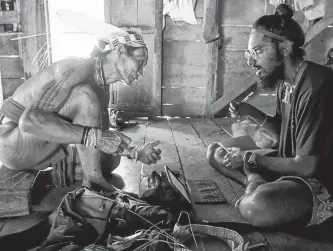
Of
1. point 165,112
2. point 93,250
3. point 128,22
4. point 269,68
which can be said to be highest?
point 128,22

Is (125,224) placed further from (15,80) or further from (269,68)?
(15,80)

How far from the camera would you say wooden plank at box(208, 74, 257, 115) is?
6516 millimetres

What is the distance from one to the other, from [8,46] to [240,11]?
15.4 ft

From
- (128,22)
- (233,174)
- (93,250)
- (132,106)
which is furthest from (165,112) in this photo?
(93,250)

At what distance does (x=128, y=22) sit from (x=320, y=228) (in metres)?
5.32

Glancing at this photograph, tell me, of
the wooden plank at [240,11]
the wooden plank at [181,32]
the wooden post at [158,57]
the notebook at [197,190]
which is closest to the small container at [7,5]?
the wooden post at [158,57]

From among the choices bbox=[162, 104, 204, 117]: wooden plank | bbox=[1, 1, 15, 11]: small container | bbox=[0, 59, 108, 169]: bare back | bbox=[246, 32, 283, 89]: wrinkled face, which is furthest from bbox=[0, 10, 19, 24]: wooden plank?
bbox=[246, 32, 283, 89]: wrinkled face

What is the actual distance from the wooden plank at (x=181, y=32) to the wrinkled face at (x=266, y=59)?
166 inches

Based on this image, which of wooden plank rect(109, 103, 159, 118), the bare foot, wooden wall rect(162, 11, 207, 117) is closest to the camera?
the bare foot

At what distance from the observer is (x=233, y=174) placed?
3301mm

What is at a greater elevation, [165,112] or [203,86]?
[203,86]

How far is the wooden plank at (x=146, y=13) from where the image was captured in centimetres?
639

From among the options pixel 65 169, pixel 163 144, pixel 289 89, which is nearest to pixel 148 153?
pixel 65 169

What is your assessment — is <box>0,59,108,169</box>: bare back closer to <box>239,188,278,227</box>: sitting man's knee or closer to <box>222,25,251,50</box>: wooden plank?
<box>239,188,278,227</box>: sitting man's knee
